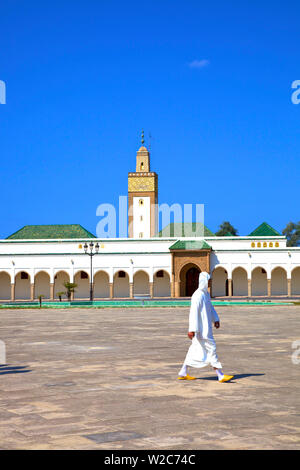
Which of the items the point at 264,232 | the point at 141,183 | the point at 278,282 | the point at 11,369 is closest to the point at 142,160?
the point at 141,183

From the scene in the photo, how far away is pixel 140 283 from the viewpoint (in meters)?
53.8

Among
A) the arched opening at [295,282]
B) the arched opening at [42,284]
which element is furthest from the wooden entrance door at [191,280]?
the arched opening at [42,284]

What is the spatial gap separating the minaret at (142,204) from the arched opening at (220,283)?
11.9 meters

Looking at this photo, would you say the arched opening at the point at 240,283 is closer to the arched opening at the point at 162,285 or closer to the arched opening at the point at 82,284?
the arched opening at the point at 162,285

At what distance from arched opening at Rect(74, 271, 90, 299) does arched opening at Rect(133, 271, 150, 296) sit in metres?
4.12

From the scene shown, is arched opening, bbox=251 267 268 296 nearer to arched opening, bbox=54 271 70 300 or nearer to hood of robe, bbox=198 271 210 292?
arched opening, bbox=54 271 70 300

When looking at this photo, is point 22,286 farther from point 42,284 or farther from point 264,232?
point 264,232

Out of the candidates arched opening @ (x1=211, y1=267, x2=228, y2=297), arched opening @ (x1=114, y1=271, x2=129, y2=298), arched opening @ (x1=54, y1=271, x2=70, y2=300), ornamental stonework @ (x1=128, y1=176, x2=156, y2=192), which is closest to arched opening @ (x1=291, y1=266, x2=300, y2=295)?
arched opening @ (x1=211, y1=267, x2=228, y2=297)

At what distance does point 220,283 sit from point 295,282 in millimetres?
6508

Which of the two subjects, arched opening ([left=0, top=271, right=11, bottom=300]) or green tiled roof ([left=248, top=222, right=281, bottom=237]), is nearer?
arched opening ([left=0, top=271, right=11, bottom=300])

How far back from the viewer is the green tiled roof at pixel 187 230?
59.7 meters

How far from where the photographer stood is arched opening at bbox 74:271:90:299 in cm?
5353
